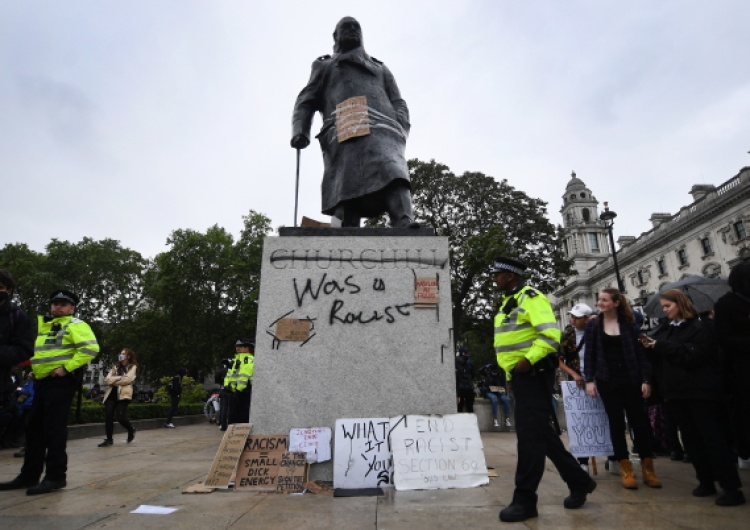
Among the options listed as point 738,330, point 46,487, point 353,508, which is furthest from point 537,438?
point 46,487

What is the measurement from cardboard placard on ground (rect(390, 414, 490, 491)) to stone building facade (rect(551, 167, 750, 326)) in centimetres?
2236

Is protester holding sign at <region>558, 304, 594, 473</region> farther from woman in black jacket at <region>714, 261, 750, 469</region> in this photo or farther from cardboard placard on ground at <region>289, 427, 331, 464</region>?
cardboard placard on ground at <region>289, 427, 331, 464</region>

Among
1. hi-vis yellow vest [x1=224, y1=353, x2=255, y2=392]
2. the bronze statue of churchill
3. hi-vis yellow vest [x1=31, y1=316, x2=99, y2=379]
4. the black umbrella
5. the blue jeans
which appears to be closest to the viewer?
hi-vis yellow vest [x1=31, y1=316, x2=99, y2=379]

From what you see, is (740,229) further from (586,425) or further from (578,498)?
(578,498)

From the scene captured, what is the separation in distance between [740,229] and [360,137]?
42.5 metres

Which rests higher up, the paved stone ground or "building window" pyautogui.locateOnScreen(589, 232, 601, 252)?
"building window" pyautogui.locateOnScreen(589, 232, 601, 252)

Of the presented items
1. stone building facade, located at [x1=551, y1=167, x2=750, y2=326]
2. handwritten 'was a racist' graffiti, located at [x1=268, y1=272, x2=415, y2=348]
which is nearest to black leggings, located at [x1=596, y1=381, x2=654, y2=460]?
handwritten 'was a racist' graffiti, located at [x1=268, y1=272, x2=415, y2=348]

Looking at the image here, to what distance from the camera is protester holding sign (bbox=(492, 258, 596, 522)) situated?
3186mm

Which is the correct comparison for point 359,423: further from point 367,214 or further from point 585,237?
point 585,237

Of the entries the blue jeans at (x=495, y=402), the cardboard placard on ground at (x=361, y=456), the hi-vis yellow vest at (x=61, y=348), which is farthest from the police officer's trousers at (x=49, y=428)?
the blue jeans at (x=495, y=402)

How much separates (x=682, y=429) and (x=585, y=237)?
76.3m

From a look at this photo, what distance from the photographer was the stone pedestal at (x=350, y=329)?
4.30 meters

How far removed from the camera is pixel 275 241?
4.80 meters

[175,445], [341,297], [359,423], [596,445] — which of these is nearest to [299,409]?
[359,423]
